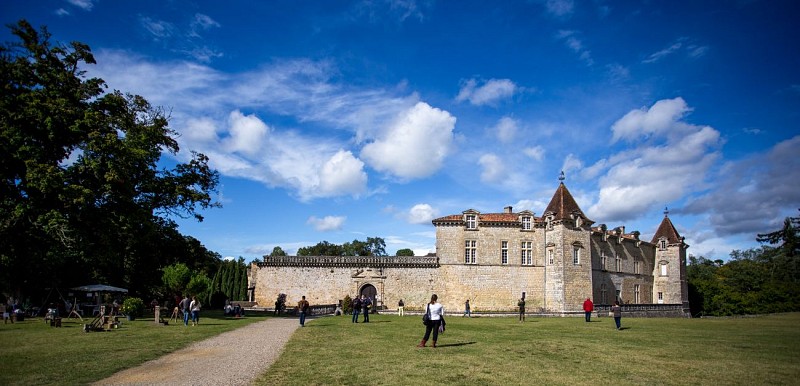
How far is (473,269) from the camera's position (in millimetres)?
39375

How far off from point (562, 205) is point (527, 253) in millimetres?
4840

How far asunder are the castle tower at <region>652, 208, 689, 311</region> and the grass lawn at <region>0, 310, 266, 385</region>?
139ft

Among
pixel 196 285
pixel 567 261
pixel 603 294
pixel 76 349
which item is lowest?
pixel 76 349

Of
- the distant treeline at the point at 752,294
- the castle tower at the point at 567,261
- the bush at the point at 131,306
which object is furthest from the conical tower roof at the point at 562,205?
the bush at the point at 131,306

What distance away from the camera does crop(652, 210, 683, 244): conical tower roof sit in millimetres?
47338

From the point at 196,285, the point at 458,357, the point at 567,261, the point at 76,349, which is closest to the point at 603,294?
the point at 567,261

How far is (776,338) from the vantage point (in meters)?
17.8

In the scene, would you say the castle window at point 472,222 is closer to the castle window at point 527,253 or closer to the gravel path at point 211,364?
the castle window at point 527,253

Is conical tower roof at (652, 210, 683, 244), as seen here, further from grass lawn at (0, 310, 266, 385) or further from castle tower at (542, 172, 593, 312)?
grass lawn at (0, 310, 266, 385)

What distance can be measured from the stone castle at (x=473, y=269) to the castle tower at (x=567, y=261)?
0.08 meters

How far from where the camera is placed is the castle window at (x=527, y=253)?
39.6 metres

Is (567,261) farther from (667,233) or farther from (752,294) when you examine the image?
(752,294)

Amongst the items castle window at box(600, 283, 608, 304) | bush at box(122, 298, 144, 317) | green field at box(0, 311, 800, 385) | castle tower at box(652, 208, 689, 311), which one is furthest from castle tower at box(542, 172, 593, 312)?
bush at box(122, 298, 144, 317)

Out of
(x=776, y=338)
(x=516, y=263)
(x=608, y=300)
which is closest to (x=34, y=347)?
(x=776, y=338)
